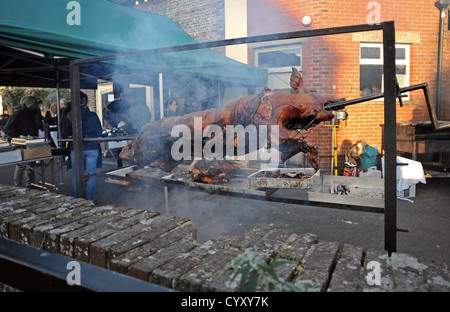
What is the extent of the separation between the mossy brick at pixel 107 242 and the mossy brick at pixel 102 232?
0.11 ft

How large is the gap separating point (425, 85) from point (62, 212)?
98.3 inches

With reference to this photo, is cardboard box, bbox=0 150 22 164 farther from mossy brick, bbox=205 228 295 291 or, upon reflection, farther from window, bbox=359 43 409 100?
window, bbox=359 43 409 100

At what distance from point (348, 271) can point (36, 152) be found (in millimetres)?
6026

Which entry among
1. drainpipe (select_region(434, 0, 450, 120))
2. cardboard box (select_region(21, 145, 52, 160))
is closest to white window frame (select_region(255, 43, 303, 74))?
drainpipe (select_region(434, 0, 450, 120))

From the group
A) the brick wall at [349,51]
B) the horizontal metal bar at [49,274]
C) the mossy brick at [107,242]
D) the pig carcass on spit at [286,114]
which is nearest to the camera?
the horizontal metal bar at [49,274]

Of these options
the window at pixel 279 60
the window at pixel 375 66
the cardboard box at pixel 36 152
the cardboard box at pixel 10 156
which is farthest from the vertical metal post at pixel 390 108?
the window at pixel 375 66

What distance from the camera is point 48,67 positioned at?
6422 mm

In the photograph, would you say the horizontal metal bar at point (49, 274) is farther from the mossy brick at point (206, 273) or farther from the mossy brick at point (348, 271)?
the mossy brick at point (348, 271)

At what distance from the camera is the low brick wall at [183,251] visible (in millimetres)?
1382

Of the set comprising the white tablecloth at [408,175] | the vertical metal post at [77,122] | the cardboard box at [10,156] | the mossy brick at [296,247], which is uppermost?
the vertical metal post at [77,122]

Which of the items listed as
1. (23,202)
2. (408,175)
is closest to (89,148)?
(23,202)

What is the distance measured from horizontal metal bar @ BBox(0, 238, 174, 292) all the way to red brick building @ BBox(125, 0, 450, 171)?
25.3ft

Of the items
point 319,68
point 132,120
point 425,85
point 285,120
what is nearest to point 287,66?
point 319,68

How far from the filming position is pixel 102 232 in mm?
1933
